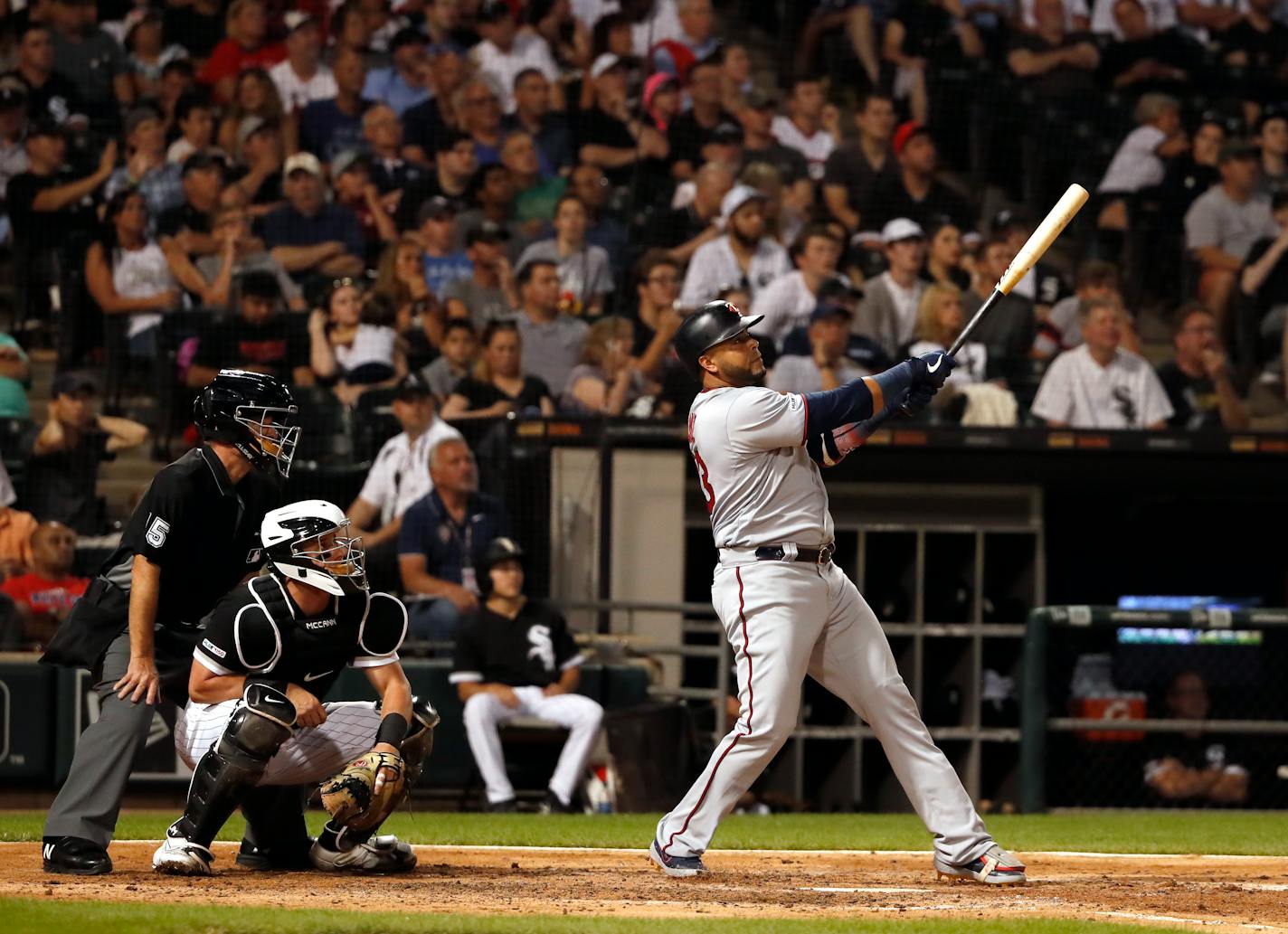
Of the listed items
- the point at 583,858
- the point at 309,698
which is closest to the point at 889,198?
the point at 583,858

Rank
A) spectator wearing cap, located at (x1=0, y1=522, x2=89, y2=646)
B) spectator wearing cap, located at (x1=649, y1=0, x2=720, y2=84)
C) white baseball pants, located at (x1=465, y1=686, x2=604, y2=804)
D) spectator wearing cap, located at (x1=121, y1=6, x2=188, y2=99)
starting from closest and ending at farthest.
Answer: white baseball pants, located at (x1=465, y1=686, x2=604, y2=804), spectator wearing cap, located at (x1=0, y1=522, x2=89, y2=646), spectator wearing cap, located at (x1=121, y1=6, x2=188, y2=99), spectator wearing cap, located at (x1=649, y1=0, x2=720, y2=84)

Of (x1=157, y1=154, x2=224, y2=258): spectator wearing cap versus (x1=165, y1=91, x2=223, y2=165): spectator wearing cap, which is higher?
(x1=165, y1=91, x2=223, y2=165): spectator wearing cap

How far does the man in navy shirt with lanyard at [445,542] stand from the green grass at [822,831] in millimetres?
1306

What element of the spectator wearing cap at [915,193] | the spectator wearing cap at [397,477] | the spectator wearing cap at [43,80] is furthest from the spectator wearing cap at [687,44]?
the spectator wearing cap at [43,80]

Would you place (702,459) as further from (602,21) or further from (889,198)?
(602,21)

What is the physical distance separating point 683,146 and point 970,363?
2.59 m

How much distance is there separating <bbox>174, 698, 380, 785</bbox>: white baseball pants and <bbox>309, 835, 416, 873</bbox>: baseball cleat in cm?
22

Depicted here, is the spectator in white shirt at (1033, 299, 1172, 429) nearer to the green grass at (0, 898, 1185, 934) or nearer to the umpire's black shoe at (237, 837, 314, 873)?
the umpire's black shoe at (237, 837, 314, 873)

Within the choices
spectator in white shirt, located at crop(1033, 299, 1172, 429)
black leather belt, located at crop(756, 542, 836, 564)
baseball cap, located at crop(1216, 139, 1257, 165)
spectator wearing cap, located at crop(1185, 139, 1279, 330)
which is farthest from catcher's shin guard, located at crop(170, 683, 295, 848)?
baseball cap, located at crop(1216, 139, 1257, 165)

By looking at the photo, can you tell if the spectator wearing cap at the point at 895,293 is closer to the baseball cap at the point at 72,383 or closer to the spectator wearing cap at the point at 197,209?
the spectator wearing cap at the point at 197,209

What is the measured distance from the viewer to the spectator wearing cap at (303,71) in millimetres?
12453

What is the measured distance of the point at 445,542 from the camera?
998 cm

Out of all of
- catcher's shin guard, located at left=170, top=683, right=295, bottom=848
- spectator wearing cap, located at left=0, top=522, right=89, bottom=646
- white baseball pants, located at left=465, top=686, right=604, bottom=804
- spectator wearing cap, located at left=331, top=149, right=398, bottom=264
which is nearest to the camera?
catcher's shin guard, located at left=170, top=683, right=295, bottom=848

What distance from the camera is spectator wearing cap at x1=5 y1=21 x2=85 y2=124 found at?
12055mm
